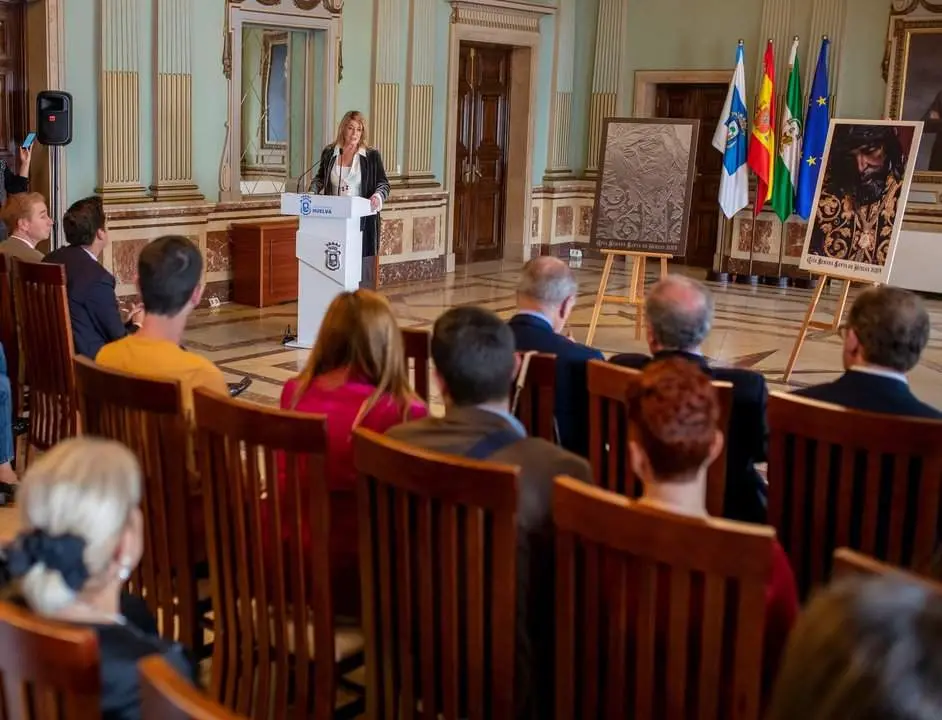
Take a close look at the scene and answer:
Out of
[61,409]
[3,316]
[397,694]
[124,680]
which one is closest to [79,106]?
[3,316]

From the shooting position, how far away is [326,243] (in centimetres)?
719

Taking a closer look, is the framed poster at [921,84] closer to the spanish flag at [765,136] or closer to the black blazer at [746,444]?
the spanish flag at [765,136]

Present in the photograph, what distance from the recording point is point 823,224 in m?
7.21

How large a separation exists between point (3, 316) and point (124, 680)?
3479 mm

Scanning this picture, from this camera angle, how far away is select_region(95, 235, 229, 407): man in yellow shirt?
306 cm

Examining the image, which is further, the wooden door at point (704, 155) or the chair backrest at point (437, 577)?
the wooden door at point (704, 155)

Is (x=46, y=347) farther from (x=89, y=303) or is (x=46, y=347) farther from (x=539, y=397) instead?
(x=539, y=397)

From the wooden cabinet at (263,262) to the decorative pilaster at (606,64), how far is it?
15.8 ft

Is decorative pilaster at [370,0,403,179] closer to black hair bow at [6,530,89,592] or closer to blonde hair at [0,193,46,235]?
blonde hair at [0,193,46,235]

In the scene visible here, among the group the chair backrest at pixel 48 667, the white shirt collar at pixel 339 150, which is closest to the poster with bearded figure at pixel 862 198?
the white shirt collar at pixel 339 150

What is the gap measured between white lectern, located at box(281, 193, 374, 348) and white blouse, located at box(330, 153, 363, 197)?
37cm

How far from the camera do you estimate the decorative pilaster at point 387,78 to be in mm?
10375

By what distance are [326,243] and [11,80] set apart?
2.65 meters

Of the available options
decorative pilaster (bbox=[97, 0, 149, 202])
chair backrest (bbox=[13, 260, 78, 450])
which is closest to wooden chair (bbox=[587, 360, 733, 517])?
chair backrest (bbox=[13, 260, 78, 450])
